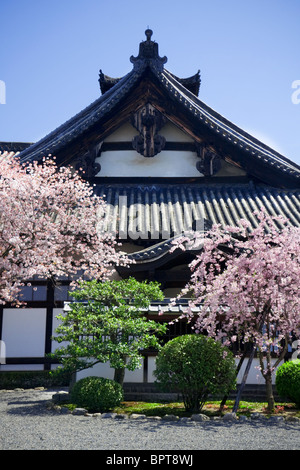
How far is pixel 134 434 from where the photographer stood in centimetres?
784

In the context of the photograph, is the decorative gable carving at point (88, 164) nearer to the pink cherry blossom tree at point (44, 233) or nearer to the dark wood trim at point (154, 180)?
the dark wood trim at point (154, 180)

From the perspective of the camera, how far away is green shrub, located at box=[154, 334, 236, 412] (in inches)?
399

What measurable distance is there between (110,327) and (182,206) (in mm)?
8070

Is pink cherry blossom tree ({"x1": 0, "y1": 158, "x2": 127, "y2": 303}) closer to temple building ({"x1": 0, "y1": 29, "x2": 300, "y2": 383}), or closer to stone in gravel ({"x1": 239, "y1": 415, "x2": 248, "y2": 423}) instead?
temple building ({"x1": 0, "y1": 29, "x2": 300, "y2": 383})

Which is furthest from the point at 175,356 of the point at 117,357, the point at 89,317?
the point at 89,317

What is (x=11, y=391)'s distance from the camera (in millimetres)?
14719

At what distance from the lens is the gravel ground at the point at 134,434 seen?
7000mm

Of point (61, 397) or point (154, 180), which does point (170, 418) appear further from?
point (154, 180)

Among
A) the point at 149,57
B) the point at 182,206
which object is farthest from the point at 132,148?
the point at 149,57

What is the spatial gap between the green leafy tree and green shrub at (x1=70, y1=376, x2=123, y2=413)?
1.54 ft

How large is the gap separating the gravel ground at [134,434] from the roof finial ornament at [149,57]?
14.5m

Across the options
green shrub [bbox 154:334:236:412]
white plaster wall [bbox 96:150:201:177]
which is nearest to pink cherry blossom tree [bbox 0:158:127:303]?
white plaster wall [bbox 96:150:201:177]
